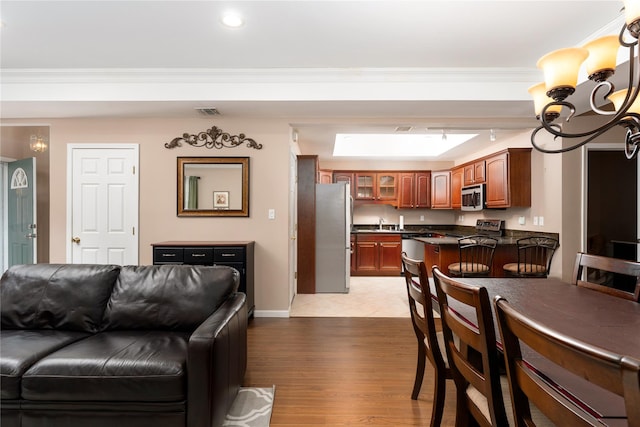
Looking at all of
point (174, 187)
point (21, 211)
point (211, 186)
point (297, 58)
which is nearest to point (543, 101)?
point (297, 58)

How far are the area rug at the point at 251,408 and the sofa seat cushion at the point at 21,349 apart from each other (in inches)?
40.4

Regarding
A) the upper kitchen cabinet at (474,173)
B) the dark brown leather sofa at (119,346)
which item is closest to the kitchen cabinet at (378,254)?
the upper kitchen cabinet at (474,173)

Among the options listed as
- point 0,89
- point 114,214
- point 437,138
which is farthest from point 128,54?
point 437,138

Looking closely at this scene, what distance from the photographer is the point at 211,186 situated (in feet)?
12.6

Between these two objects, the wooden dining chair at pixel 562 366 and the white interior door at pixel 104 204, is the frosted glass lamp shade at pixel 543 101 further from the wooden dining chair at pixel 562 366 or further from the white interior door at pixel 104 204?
the white interior door at pixel 104 204

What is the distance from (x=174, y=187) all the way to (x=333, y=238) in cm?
233

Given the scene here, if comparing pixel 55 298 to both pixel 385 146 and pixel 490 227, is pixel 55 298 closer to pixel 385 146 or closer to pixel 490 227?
pixel 490 227

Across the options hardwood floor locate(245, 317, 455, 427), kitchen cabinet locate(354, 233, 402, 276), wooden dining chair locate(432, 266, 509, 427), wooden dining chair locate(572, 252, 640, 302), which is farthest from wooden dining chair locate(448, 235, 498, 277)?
wooden dining chair locate(432, 266, 509, 427)

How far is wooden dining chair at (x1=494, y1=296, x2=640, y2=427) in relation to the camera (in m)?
0.54

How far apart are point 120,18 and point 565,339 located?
10.0 ft

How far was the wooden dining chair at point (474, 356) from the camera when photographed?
1.05 m

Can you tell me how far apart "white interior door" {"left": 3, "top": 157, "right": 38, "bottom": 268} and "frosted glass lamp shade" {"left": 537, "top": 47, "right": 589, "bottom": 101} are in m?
5.52

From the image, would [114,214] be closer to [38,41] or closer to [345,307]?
[38,41]

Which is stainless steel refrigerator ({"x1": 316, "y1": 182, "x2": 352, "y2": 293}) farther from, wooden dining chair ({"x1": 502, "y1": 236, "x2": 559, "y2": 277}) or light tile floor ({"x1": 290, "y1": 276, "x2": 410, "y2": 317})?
wooden dining chair ({"x1": 502, "y1": 236, "x2": 559, "y2": 277})
